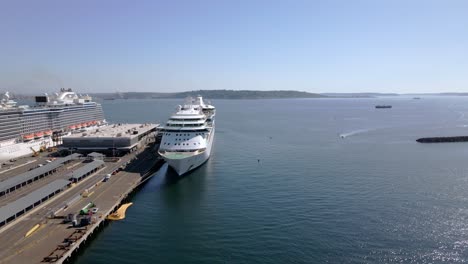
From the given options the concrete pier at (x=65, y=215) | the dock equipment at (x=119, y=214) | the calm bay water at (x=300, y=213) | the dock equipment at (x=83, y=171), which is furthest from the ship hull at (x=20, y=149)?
the dock equipment at (x=119, y=214)

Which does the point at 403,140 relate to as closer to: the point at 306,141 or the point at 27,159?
the point at 306,141

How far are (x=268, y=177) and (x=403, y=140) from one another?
61.6 metres

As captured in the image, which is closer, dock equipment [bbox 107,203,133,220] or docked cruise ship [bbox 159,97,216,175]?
dock equipment [bbox 107,203,133,220]

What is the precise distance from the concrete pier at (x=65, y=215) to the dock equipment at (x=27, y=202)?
2.16 feet

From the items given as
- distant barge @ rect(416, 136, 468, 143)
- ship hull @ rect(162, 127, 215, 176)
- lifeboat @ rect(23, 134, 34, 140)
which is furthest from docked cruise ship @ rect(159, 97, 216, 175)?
distant barge @ rect(416, 136, 468, 143)

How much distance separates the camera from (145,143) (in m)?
93.8

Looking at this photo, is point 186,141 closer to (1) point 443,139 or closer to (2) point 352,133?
(2) point 352,133

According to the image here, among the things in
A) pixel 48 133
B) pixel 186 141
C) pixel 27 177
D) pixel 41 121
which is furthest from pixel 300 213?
pixel 41 121

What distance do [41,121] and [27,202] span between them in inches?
2086

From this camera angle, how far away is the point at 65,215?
136 ft

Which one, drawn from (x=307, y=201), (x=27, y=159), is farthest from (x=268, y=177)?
(x=27, y=159)

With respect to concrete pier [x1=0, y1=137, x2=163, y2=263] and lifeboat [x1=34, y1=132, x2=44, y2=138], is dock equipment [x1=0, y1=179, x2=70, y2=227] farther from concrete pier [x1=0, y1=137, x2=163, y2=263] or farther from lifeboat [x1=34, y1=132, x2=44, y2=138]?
lifeboat [x1=34, y1=132, x2=44, y2=138]

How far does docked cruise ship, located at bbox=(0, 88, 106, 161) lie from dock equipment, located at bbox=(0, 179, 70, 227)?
31825mm

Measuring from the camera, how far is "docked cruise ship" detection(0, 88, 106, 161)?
3024 inches
